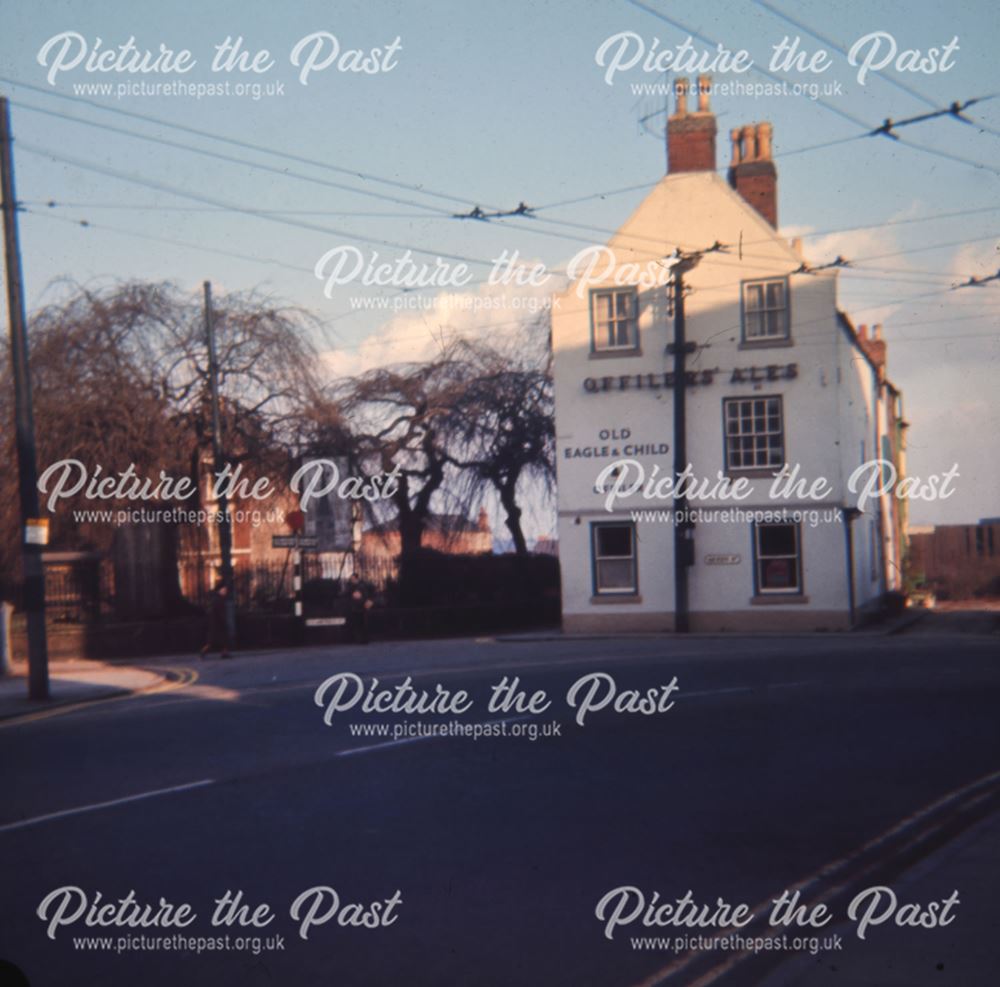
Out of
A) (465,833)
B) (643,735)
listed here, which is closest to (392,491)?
(643,735)

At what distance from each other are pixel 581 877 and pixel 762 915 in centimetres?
117

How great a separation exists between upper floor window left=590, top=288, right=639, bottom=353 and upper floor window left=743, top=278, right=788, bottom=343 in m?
3.02

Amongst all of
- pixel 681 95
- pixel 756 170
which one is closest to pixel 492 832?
pixel 681 95

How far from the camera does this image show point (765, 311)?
31.5 metres

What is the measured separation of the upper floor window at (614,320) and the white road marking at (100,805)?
23907 mm

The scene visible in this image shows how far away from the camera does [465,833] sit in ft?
27.3

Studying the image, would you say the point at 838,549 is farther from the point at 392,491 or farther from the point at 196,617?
the point at 196,617

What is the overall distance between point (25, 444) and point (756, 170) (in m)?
23.0

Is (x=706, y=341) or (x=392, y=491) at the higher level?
(x=706, y=341)

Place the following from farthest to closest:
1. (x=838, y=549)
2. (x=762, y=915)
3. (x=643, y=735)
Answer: (x=838, y=549) → (x=643, y=735) → (x=762, y=915)

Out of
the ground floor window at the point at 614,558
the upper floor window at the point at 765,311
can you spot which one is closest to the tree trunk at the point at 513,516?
the ground floor window at the point at 614,558

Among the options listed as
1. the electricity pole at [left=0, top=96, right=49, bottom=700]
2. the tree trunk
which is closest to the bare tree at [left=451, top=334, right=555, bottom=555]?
the tree trunk

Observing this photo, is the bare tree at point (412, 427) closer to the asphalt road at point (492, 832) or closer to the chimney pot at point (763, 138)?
the chimney pot at point (763, 138)

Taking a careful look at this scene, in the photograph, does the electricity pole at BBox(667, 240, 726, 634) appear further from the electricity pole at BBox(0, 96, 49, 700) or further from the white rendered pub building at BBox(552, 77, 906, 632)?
the electricity pole at BBox(0, 96, 49, 700)
